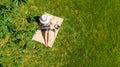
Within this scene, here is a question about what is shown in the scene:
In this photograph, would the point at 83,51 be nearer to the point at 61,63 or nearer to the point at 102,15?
the point at 61,63

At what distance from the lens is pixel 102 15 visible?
505 inches

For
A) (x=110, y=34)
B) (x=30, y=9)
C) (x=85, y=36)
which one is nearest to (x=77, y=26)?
(x=85, y=36)

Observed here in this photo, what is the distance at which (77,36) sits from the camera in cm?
1227

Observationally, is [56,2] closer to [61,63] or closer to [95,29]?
[95,29]

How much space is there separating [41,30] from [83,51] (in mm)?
2148

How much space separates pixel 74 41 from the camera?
12141mm

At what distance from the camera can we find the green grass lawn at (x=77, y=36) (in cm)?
1169

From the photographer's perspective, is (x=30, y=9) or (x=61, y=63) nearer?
(x=61, y=63)

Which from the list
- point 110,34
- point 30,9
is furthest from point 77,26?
point 30,9

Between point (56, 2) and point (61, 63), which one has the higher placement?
point (56, 2)

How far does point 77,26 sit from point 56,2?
1.66 meters

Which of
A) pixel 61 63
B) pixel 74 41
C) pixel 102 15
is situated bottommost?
pixel 61 63

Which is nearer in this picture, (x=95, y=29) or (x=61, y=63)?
(x=61, y=63)

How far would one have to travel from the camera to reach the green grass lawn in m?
11.7
